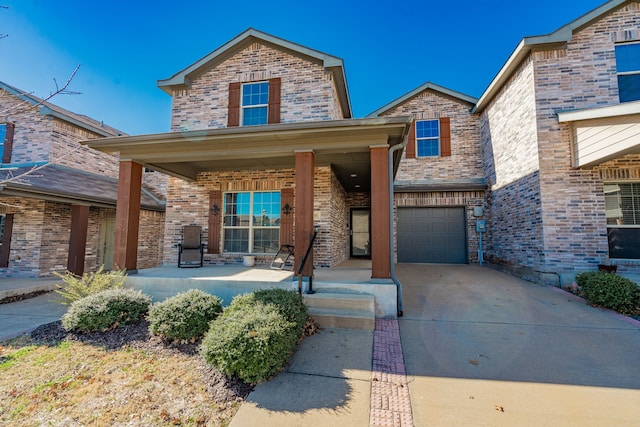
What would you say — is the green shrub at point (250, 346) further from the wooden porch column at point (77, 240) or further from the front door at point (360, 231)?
the front door at point (360, 231)

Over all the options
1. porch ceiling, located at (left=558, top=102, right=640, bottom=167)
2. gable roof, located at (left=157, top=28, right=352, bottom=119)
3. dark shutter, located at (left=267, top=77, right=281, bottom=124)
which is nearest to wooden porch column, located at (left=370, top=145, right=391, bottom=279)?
dark shutter, located at (left=267, top=77, right=281, bottom=124)

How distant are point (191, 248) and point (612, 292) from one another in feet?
28.1

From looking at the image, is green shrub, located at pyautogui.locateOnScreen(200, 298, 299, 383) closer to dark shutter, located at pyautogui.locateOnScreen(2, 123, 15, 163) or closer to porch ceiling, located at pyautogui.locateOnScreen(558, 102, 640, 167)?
porch ceiling, located at pyautogui.locateOnScreen(558, 102, 640, 167)

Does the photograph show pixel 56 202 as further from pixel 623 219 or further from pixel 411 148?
pixel 623 219

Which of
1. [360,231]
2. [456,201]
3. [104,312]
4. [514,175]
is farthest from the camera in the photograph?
[360,231]

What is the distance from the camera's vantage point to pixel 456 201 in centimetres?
959

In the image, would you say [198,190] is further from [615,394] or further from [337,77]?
[615,394]

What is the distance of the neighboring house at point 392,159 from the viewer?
5.18 m

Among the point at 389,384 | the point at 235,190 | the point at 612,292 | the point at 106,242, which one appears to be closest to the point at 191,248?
the point at 235,190

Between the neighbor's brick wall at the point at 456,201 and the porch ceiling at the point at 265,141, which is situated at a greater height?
the porch ceiling at the point at 265,141

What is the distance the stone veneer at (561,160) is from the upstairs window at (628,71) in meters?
0.19

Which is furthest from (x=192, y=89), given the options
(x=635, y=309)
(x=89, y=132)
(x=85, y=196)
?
(x=635, y=309)

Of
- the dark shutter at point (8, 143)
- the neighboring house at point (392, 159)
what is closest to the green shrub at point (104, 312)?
the neighboring house at point (392, 159)

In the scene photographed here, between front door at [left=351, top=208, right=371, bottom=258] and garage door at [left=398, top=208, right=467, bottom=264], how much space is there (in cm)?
134
